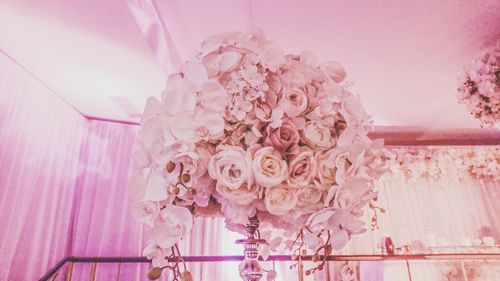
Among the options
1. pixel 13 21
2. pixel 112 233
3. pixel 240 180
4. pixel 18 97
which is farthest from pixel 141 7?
pixel 112 233

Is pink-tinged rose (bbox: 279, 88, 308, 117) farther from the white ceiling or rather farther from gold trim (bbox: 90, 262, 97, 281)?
gold trim (bbox: 90, 262, 97, 281)

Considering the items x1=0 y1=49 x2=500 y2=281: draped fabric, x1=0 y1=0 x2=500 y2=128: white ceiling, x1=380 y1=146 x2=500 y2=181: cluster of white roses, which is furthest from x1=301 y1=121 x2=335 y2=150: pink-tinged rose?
x1=380 y1=146 x2=500 y2=181: cluster of white roses

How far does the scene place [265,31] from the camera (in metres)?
2.88

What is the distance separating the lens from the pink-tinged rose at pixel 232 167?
70cm

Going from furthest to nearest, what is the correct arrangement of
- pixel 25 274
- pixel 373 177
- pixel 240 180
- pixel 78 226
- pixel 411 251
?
pixel 411 251 < pixel 78 226 < pixel 25 274 < pixel 373 177 < pixel 240 180

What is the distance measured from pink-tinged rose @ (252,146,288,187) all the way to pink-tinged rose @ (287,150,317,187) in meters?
0.02

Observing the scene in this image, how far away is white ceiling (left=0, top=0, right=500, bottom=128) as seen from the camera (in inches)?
100

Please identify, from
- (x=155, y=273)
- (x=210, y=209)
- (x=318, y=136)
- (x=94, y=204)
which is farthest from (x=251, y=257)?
(x=94, y=204)

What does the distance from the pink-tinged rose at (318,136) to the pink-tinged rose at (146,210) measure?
0.39 metres

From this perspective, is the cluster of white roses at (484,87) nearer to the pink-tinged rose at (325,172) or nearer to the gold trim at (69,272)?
the pink-tinged rose at (325,172)

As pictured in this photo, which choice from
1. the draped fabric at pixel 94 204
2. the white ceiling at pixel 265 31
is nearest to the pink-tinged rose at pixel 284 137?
the white ceiling at pixel 265 31

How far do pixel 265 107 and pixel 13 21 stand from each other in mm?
2869

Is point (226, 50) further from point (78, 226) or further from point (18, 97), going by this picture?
point (78, 226)

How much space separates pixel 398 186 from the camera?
532cm
